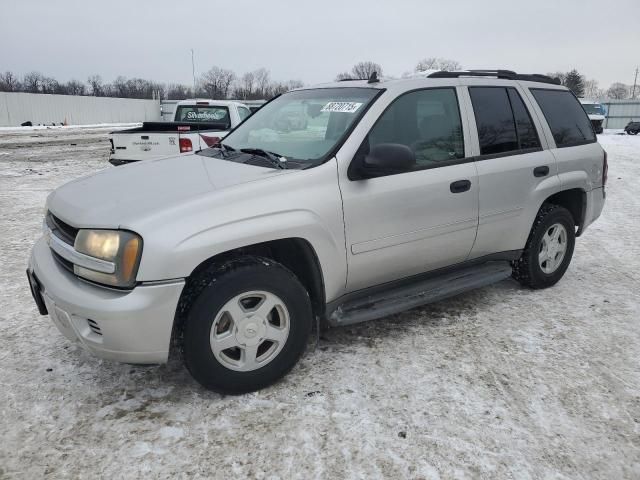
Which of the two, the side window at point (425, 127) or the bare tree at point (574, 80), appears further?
the bare tree at point (574, 80)

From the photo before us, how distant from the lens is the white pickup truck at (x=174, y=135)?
8.33 meters

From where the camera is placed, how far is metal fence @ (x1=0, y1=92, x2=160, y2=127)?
3766 centimetres

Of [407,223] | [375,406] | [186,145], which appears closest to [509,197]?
[407,223]

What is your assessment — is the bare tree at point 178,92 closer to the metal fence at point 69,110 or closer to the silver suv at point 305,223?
the metal fence at point 69,110

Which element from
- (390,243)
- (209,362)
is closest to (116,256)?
(209,362)

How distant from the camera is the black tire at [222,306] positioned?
8.64ft

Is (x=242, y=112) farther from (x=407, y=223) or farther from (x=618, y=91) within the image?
(x=618, y=91)

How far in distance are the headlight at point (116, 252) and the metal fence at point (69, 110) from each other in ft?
137

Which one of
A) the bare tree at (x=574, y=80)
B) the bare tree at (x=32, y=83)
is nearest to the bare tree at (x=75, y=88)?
the bare tree at (x=32, y=83)

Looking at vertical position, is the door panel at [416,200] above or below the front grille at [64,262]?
above

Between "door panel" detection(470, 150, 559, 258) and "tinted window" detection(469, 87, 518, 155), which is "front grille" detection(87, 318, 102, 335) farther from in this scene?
"tinted window" detection(469, 87, 518, 155)

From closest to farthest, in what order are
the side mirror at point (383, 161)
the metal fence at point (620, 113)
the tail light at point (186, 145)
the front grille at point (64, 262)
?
the front grille at point (64, 262), the side mirror at point (383, 161), the tail light at point (186, 145), the metal fence at point (620, 113)

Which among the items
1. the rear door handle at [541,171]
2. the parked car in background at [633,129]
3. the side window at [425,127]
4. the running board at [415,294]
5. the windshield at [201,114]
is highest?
the parked car in background at [633,129]

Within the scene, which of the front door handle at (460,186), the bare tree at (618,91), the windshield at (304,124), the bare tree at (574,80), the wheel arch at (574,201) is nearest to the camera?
the windshield at (304,124)
